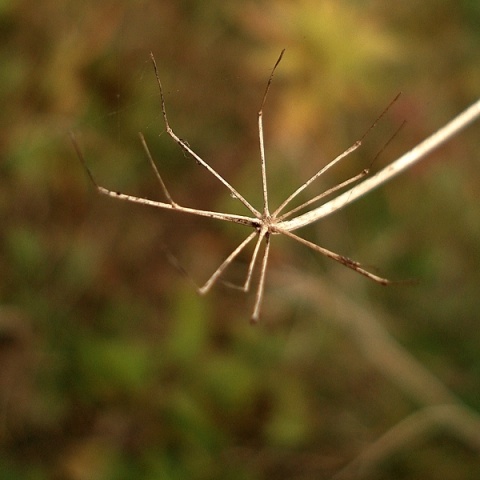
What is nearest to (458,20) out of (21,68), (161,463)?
(21,68)

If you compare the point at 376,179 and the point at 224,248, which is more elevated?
the point at 224,248

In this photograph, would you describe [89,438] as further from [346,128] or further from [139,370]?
[346,128]

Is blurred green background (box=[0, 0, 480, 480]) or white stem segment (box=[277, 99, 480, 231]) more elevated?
blurred green background (box=[0, 0, 480, 480])

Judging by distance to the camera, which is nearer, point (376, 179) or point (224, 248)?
point (376, 179)

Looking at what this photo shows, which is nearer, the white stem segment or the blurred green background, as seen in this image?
the white stem segment
